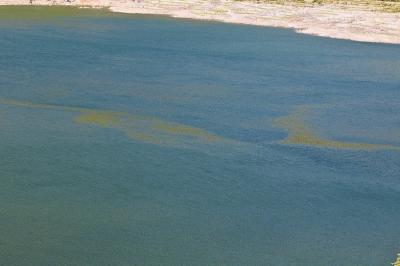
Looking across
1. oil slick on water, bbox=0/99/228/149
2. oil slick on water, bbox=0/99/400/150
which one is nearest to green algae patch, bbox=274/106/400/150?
oil slick on water, bbox=0/99/400/150

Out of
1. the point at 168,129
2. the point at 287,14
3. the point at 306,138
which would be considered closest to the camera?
the point at 306,138

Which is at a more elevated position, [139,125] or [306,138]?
[139,125]

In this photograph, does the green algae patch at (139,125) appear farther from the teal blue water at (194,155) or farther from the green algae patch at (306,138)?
the green algae patch at (306,138)

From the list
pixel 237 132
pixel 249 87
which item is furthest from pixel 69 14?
pixel 237 132

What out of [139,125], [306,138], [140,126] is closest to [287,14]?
[306,138]

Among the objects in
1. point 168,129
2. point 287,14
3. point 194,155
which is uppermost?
point 287,14

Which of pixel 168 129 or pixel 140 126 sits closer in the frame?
pixel 168 129

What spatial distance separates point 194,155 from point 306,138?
6.54m

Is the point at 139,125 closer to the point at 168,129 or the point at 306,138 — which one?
the point at 168,129

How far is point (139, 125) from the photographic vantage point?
3444cm

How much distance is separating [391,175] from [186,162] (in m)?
9.23

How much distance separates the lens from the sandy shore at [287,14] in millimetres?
62719

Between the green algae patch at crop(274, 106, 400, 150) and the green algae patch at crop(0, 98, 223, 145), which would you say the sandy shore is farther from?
the green algae patch at crop(0, 98, 223, 145)

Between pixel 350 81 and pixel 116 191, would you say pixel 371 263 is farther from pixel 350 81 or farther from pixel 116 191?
pixel 350 81
